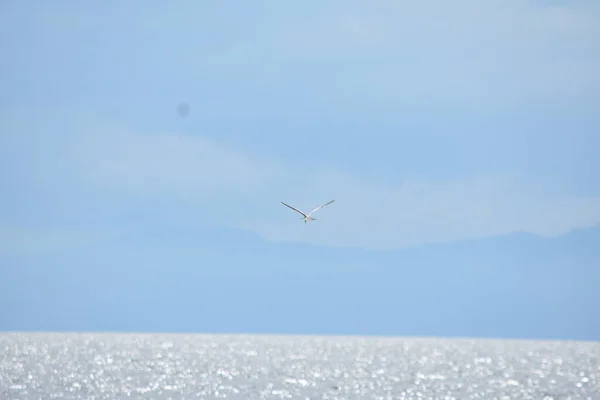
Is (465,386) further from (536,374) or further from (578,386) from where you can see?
(536,374)

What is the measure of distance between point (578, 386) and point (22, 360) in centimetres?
5554

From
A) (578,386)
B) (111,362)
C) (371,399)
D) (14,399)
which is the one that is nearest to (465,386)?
(578,386)

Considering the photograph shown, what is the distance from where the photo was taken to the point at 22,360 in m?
107

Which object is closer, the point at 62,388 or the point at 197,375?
the point at 62,388

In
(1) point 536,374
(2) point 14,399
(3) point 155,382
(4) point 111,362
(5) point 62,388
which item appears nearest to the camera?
(2) point 14,399

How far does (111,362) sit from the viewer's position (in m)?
106

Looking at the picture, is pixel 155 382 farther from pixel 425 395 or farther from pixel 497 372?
pixel 497 372

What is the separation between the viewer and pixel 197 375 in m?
87.2

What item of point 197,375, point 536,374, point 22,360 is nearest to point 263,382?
point 197,375

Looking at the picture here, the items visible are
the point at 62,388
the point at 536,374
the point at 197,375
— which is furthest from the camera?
the point at 536,374

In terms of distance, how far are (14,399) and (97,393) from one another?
5141 mm

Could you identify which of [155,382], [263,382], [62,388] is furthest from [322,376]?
[62,388]

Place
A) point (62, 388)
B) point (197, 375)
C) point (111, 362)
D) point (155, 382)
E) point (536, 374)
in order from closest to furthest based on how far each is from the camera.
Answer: point (62, 388) → point (155, 382) → point (197, 375) → point (536, 374) → point (111, 362)

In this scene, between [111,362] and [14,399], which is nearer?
[14,399]
